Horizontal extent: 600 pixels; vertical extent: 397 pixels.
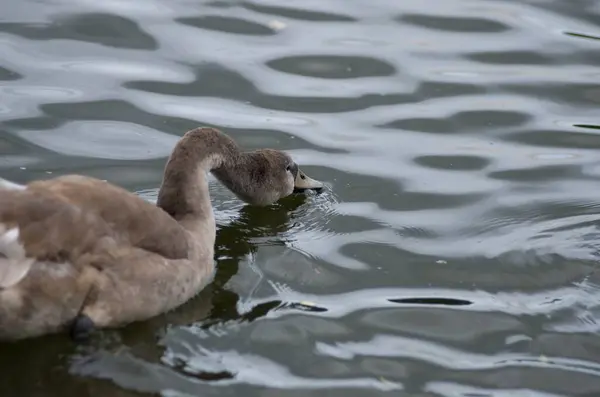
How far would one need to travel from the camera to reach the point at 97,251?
21.4 ft

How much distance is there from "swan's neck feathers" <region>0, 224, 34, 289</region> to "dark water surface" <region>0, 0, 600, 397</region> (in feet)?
1.85

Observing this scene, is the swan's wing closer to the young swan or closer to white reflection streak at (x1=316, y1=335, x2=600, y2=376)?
the young swan

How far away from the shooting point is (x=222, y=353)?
21.8ft

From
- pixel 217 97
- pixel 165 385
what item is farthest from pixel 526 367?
pixel 217 97

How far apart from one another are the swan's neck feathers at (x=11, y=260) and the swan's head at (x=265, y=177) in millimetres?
2512

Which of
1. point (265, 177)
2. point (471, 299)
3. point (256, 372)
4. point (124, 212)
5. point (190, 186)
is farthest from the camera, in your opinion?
point (265, 177)

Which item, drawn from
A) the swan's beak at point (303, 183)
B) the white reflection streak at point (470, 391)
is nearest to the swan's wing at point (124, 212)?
the white reflection streak at point (470, 391)

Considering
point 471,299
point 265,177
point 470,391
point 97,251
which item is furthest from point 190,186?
point 470,391

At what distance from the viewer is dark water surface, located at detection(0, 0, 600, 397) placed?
666 centimetres

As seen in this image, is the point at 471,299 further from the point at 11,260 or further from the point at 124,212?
the point at 11,260

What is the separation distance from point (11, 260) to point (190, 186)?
1.79 metres

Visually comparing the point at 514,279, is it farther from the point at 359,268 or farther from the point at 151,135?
the point at 151,135

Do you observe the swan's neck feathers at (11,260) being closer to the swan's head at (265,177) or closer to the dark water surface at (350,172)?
the dark water surface at (350,172)

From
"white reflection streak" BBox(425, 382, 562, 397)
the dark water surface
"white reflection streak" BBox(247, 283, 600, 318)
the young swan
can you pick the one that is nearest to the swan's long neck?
the young swan
